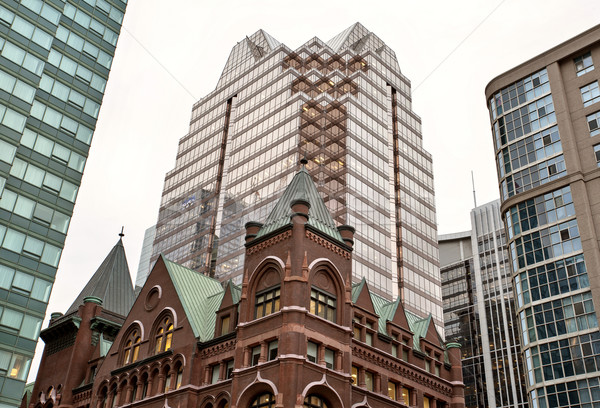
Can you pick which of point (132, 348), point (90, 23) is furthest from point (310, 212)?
point (90, 23)

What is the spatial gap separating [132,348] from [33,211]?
14.6 metres

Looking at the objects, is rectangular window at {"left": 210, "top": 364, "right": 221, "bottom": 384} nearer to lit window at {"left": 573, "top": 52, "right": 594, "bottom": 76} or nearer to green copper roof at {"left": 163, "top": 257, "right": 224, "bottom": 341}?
green copper roof at {"left": 163, "top": 257, "right": 224, "bottom": 341}

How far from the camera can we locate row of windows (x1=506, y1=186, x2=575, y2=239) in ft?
232

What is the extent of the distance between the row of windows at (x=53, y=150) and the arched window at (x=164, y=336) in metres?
18.4

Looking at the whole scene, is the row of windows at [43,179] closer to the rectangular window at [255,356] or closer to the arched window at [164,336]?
the arched window at [164,336]

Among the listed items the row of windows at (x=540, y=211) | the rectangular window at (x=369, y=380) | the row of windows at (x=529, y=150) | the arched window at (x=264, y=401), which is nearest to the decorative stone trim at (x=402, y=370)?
the rectangular window at (x=369, y=380)

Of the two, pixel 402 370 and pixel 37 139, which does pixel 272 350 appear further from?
pixel 37 139

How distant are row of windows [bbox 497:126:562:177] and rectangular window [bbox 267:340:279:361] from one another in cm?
4373

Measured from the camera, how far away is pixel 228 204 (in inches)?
A: 5044

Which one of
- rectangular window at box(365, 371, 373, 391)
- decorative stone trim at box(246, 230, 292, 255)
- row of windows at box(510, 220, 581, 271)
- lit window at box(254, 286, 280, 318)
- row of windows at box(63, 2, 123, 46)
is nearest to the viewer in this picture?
lit window at box(254, 286, 280, 318)

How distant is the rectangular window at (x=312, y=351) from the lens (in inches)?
1738

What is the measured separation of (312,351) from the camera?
1756 inches

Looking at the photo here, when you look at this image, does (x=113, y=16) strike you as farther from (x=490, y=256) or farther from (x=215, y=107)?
(x=490, y=256)

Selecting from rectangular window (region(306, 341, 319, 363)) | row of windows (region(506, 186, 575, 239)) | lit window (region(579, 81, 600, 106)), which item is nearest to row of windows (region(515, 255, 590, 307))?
row of windows (region(506, 186, 575, 239))
